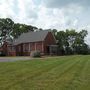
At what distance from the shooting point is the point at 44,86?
9820 mm

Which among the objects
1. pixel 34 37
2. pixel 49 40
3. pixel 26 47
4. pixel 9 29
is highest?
pixel 9 29

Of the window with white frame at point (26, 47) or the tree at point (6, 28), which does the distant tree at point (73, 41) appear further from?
the tree at point (6, 28)

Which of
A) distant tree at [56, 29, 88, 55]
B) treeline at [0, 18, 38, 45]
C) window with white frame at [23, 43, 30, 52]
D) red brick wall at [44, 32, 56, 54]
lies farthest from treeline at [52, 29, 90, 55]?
treeline at [0, 18, 38, 45]

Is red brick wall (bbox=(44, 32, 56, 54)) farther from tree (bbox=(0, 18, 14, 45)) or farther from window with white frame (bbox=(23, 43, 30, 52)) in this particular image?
tree (bbox=(0, 18, 14, 45))

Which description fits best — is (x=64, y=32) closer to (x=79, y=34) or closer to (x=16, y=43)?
(x=79, y=34)

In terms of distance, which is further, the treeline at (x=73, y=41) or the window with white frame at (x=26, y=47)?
the treeline at (x=73, y=41)

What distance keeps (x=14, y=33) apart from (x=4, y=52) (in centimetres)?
1463

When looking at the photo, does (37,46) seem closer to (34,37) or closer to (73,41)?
(34,37)

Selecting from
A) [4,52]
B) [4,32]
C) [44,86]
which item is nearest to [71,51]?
[4,52]

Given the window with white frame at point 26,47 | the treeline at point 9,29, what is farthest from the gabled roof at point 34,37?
the treeline at point 9,29

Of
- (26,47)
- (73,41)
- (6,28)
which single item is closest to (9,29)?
(6,28)

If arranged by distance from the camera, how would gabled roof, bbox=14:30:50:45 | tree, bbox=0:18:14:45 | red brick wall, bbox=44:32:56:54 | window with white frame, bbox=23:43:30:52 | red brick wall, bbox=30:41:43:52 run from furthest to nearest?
tree, bbox=0:18:14:45 → window with white frame, bbox=23:43:30:52 → gabled roof, bbox=14:30:50:45 → red brick wall, bbox=44:32:56:54 → red brick wall, bbox=30:41:43:52

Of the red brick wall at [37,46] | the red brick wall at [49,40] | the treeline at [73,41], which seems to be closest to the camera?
the red brick wall at [37,46]

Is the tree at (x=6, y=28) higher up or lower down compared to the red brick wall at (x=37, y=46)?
higher up
